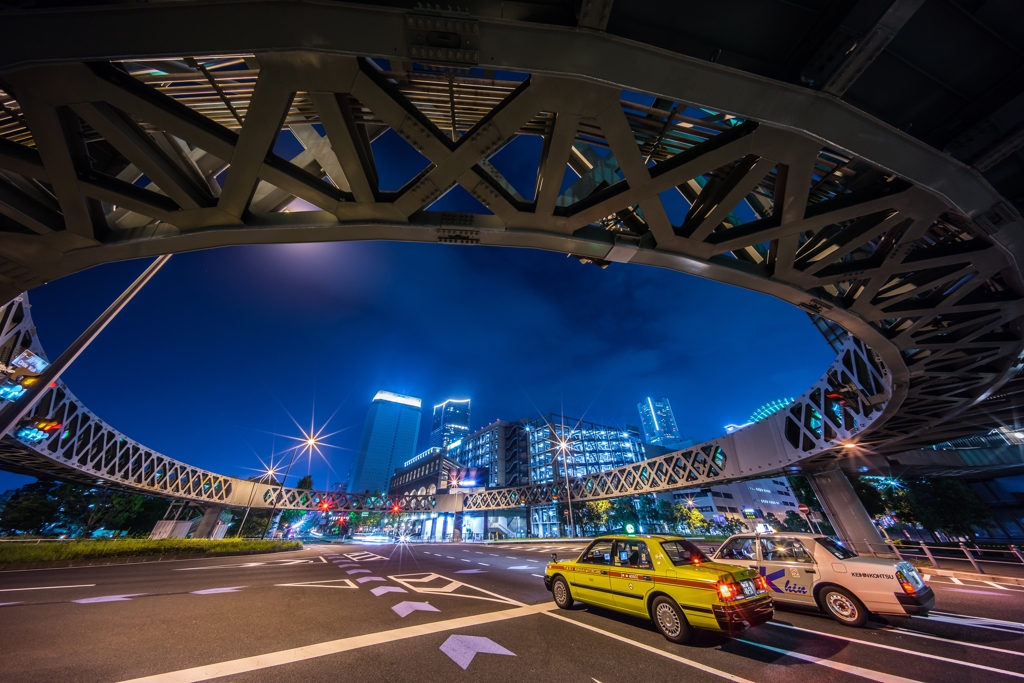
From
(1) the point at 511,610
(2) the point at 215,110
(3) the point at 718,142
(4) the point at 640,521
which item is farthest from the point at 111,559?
(4) the point at 640,521

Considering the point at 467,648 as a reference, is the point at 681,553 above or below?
above

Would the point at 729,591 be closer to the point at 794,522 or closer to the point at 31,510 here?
the point at 31,510

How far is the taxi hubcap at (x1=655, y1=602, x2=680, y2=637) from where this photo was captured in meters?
5.97

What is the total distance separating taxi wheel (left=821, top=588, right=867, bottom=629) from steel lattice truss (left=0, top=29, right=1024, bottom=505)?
6.40 meters

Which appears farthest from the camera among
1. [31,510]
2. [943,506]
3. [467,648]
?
[31,510]

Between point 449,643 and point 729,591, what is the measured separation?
4.79 meters

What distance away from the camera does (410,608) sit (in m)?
8.50

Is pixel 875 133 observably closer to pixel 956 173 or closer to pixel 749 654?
pixel 956 173

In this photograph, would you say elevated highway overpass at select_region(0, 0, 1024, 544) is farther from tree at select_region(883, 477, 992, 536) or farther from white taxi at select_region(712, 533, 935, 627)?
tree at select_region(883, 477, 992, 536)

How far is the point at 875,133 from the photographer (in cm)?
427

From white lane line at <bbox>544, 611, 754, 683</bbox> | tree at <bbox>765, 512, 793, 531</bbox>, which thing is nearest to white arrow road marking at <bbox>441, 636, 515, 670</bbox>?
white lane line at <bbox>544, 611, 754, 683</bbox>

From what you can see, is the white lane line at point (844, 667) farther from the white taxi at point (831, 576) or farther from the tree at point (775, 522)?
the tree at point (775, 522)

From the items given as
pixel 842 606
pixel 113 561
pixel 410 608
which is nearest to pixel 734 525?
pixel 842 606

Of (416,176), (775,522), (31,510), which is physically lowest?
(416,176)
